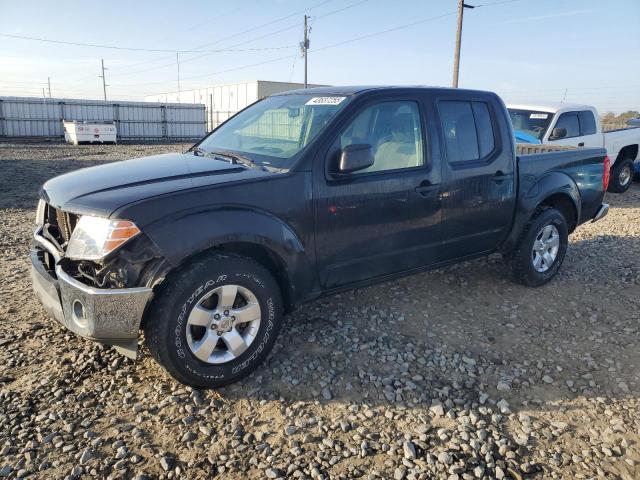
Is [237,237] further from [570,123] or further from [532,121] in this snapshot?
[570,123]

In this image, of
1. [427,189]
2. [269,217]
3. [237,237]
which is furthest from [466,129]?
[237,237]

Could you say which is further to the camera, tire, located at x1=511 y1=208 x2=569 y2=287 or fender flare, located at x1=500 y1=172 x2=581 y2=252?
tire, located at x1=511 y1=208 x2=569 y2=287

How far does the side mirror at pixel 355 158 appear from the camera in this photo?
3203 millimetres

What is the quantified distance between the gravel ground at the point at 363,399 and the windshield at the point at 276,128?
1406 mm

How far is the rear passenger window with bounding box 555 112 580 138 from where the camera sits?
9.17 m

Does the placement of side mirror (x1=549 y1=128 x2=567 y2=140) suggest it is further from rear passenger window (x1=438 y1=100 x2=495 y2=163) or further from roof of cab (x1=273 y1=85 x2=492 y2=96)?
roof of cab (x1=273 y1=85 x2=492 y2=96)

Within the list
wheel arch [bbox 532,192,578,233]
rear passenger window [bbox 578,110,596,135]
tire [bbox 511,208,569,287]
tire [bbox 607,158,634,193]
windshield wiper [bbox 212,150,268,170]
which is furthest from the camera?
tire [bbox 607,158,634,193]

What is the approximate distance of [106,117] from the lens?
93.8 feet

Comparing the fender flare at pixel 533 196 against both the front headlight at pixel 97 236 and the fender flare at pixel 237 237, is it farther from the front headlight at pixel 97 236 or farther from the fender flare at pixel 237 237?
the front headlight at pixel 97 236

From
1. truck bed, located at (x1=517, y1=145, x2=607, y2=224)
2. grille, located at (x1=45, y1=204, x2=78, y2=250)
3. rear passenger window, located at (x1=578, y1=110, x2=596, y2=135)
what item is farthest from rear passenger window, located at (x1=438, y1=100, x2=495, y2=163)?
rear passenger window, located at (x1=578, y1=110, x2=596, y2=135)

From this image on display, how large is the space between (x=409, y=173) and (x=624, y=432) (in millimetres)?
2144

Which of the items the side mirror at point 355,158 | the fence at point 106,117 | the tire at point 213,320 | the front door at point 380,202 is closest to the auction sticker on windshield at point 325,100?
the front door at point 380,202

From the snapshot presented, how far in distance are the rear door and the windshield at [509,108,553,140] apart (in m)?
5.13

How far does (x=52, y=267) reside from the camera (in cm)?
311
